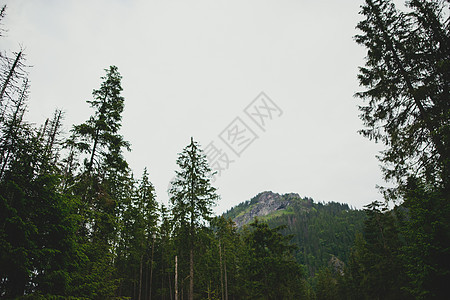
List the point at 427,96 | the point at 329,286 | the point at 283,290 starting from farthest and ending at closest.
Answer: the point at 329,286 → the point at 283,290 → the point at 427,96

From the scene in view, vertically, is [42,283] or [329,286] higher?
[42,283]

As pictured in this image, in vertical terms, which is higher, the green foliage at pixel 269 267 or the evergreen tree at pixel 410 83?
the evergreen tree at pixel 410 83

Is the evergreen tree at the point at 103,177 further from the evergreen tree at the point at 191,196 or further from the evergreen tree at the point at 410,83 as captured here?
the evergreen tree at the point at 410,83

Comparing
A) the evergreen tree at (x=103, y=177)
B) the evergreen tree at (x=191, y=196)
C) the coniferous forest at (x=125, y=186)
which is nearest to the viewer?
the coniferous forest at (x=125, y=186)

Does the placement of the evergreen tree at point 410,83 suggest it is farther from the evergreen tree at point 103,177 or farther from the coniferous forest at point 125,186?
the evergreen tree at point 103,177

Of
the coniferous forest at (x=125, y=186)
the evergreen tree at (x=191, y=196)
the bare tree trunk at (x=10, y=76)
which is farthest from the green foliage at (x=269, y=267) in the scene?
the bare tree trunk at (x=10, y=76)

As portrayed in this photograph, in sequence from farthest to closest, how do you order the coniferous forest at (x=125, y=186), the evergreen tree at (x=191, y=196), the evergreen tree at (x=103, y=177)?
the evergreen tree at (x=191, y=196)
the evergreen tree at (x=103, y=177)
the coniferous forest at (x=125, y=186)

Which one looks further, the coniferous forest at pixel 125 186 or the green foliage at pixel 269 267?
the green foliage at pixel 269 267

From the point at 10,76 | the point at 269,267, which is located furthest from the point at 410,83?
the point at 269,267

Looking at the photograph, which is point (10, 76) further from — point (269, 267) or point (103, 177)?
point (269, 267)

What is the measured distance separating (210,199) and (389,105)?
44.8 ft

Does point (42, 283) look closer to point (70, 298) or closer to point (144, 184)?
point (70, 298)

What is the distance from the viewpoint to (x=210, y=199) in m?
18.2

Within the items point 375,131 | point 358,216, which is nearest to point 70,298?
point 375,131
